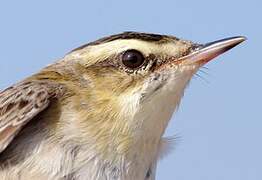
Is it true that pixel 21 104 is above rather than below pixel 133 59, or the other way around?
below

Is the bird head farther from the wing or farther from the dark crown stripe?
the wing

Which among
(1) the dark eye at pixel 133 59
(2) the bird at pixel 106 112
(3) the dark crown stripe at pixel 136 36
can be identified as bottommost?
(2) the bird at pixel 106 112

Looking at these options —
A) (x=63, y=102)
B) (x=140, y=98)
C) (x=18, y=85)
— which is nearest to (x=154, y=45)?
(x=140, y=98)

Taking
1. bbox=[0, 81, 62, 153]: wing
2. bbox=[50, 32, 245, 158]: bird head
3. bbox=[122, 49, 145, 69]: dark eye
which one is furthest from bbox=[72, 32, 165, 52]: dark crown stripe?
bbox=[0, 81, 62, 153]: wing

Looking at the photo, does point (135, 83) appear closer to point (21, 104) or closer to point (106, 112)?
point (106, 112)

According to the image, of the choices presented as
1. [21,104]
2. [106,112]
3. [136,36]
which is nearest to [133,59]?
[136,36]

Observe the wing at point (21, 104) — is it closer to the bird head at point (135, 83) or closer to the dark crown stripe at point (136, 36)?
the bird head at point (135, 83)

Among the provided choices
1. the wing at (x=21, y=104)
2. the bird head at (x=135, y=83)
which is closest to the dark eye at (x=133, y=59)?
the bird head at (x=135, y=83)
